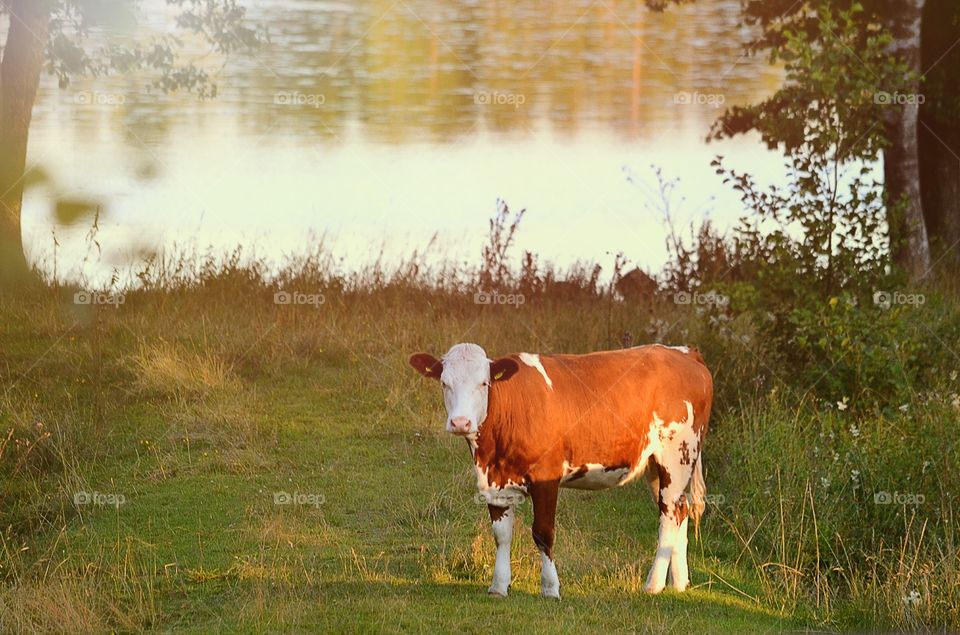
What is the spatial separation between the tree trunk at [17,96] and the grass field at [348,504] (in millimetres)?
3967

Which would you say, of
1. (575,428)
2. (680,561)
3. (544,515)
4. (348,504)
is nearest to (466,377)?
(575,428)

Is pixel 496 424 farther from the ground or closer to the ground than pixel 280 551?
farther from the ground

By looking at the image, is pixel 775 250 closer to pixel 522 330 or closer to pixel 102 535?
pixel 522 330

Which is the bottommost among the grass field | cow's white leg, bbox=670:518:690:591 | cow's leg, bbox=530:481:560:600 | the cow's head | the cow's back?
the grass field

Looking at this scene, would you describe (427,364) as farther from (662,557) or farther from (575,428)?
(662,557)

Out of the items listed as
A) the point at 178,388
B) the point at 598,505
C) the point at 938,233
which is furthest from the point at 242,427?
the point at 938,233

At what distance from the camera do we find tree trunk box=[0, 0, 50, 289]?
21594mm

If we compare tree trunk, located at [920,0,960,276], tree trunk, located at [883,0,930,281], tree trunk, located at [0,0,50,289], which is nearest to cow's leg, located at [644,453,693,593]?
tree trunk, located at [883,0,930,281]

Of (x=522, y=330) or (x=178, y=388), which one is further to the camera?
(x=522, y=330)

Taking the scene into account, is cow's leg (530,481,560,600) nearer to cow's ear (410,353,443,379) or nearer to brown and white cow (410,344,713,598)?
brown and white cow (410,344,713,598)

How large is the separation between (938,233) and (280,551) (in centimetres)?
1577

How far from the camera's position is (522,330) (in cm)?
1703

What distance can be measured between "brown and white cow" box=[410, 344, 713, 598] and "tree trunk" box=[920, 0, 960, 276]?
1383 cm

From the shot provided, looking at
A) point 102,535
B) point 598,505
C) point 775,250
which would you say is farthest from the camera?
point 775,250
